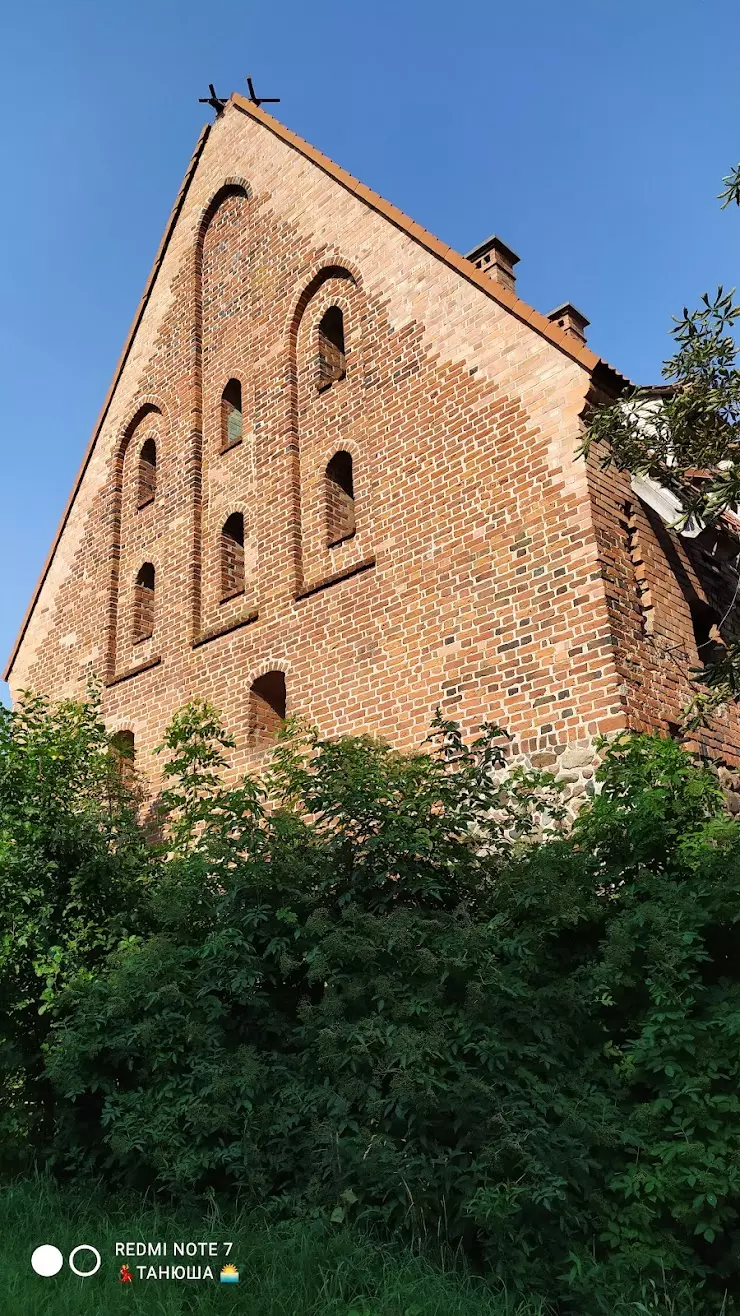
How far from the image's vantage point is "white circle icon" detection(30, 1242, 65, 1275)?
4309 mm

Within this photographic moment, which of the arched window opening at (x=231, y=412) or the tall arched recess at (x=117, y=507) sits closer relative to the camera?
the arched window opening at (x=231, y=412)

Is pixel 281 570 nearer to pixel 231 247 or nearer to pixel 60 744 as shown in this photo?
pixel 60 744

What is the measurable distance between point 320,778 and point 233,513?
6448 mm

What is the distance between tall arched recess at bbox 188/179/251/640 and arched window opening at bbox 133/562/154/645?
146 cm

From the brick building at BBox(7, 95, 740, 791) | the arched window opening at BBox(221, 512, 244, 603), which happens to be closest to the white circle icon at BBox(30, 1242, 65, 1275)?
the brick building at BBox(7, 95, 740, 791)

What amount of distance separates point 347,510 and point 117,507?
17.2 ft

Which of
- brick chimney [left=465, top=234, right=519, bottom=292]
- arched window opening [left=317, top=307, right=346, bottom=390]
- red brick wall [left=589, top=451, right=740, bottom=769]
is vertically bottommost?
red brick wall [left=589, top=451, right=740, bottom=769]

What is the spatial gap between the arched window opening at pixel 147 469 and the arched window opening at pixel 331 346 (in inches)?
155

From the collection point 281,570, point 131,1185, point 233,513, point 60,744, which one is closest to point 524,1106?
point 131,1185

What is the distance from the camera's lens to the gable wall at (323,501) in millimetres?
7902

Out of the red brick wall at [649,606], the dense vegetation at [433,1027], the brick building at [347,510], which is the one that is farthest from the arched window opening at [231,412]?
the dense vegetation at [433,1027]

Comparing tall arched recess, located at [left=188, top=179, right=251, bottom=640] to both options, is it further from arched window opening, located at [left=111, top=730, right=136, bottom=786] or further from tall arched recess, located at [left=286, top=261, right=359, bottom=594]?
arched window opening, located at [left=111, top=730, right=136, bottom=786]

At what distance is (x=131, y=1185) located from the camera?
5.51 m

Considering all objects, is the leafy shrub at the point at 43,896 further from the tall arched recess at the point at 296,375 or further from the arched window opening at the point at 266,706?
the tall arched recess at the point at 296,375
